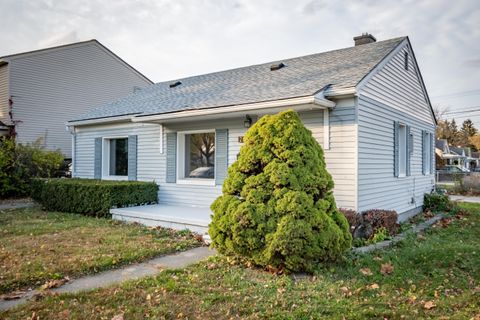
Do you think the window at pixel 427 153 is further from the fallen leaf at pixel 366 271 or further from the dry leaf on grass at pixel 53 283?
the dry leaf on grass at pixel 53 283

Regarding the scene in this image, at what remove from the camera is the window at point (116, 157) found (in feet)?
37.6

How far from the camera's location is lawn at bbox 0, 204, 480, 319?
332 cm

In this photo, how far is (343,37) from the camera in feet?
43.2

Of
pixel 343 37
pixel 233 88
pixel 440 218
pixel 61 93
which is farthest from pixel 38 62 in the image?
pixel 440 218

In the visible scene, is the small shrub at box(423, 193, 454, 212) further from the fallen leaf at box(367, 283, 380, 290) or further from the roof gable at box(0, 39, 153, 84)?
the roof gable at box(0, 39, 153, 84)

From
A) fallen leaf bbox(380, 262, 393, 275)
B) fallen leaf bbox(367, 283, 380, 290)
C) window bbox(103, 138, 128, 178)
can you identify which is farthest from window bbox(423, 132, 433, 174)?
window bbox(103, 138, 128, 178)

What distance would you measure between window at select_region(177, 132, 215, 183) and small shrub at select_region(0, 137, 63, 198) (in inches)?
311

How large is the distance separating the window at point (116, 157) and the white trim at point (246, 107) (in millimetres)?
2492

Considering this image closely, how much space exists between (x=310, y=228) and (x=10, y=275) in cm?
391

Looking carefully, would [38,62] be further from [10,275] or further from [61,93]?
A: [10,275]

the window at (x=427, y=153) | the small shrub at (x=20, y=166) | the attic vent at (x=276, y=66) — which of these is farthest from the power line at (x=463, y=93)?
the small shrub at (x=20, y=166)

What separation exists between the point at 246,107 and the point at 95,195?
4936 millimetres

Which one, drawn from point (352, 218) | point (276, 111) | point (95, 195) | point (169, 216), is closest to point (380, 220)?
point (352, 218)

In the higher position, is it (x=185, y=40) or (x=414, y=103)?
(x=185, y=40)
